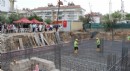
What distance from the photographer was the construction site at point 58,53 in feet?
30.1

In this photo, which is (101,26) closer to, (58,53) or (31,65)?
(58,53)

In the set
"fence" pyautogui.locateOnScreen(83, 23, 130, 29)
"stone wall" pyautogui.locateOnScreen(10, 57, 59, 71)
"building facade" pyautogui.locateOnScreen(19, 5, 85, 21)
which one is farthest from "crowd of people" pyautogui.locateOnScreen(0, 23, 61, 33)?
"building facade" pyautogui.locateOnScreen(19, 5, 85, 21)

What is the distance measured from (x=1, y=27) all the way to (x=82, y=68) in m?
10.1

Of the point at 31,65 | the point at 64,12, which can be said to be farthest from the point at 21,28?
the point at 64,12

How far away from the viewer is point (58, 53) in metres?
10.1

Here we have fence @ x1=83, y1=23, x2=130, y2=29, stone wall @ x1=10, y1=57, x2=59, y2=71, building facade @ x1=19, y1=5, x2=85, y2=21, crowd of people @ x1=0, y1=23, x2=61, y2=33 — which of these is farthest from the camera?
building facade @ x1=19, y1=5, x2=85, y2=21

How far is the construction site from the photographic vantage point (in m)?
9.19

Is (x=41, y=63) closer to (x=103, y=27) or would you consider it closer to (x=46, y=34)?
(x=46, y=34)

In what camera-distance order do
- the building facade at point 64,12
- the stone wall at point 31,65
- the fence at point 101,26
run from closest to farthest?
the stone wall at point 31,65 < the fence at point 101,26 < the building facade at point 64,12

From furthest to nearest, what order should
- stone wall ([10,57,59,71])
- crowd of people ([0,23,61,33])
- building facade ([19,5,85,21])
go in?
building facade ([19,5,85,21])
crowd of people ([0,23,61,33])
stone wall ([10,57,59,71])

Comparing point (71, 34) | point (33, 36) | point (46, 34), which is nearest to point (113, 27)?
point (71, 34)

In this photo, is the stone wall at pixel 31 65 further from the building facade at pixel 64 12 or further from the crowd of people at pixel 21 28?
the building facade at pixel 64 12

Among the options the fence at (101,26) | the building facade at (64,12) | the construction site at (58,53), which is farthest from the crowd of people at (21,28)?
the building facade at (64,12)

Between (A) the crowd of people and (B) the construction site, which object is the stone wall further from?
(A) the crowd of people
